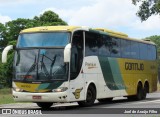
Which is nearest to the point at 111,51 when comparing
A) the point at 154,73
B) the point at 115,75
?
the point at 115,75

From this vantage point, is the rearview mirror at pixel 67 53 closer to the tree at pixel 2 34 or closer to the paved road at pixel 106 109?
the paved road at pixel 106 109

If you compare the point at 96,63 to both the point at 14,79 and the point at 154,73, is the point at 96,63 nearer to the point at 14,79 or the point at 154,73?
the point at 14,79

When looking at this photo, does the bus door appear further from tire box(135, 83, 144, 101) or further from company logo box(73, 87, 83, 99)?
tire box(135, 83, 144, 101)

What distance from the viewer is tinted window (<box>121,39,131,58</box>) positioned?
25438mm

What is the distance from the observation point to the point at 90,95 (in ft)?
69.6

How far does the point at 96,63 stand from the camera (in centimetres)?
2183

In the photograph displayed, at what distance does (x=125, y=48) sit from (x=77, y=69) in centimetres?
657

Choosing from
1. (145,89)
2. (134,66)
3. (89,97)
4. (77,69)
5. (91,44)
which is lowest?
(89,97)

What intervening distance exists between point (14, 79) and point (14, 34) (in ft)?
171

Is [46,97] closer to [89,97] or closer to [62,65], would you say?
[62,65]

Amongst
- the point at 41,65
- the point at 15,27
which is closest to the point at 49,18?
the point at 15,27

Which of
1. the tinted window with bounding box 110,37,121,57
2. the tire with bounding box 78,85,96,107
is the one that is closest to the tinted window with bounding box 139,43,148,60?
the tinted window with bounding box 110,37,121,57

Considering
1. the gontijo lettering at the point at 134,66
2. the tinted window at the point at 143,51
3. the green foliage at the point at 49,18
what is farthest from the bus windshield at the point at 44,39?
the green foliage at the point at 49,18

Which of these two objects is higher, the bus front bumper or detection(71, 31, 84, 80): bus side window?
detection(71, 31, 84, 80): bus side window
